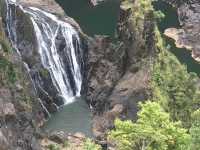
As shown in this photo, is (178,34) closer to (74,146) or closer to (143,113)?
(74,146)

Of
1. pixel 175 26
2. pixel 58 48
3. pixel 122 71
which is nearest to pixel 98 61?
pixel 122 71

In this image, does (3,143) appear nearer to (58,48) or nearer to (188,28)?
(58,48)

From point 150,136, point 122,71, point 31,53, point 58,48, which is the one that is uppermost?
point 150,136

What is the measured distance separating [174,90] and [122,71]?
5.43 metres

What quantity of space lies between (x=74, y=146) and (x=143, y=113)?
64.8 ft

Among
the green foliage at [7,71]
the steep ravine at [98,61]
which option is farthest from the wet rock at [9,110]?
the steep ravine at [98,61]

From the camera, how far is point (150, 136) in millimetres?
29703

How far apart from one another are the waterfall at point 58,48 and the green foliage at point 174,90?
9.07m

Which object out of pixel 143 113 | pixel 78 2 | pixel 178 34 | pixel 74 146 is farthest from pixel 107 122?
pixel 78 2

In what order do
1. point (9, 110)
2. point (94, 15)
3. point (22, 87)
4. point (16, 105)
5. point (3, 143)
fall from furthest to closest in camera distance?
point (94, 15) < point (22, 87) < point (16, 105) < point (9, 110) < point (3, 143)

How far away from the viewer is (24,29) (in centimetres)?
5772

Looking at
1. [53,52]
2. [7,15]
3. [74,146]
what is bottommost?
[74,146]

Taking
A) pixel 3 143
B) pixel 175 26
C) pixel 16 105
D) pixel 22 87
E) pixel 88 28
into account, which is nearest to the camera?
pixel 3 143

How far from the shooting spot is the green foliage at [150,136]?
1180 inches
